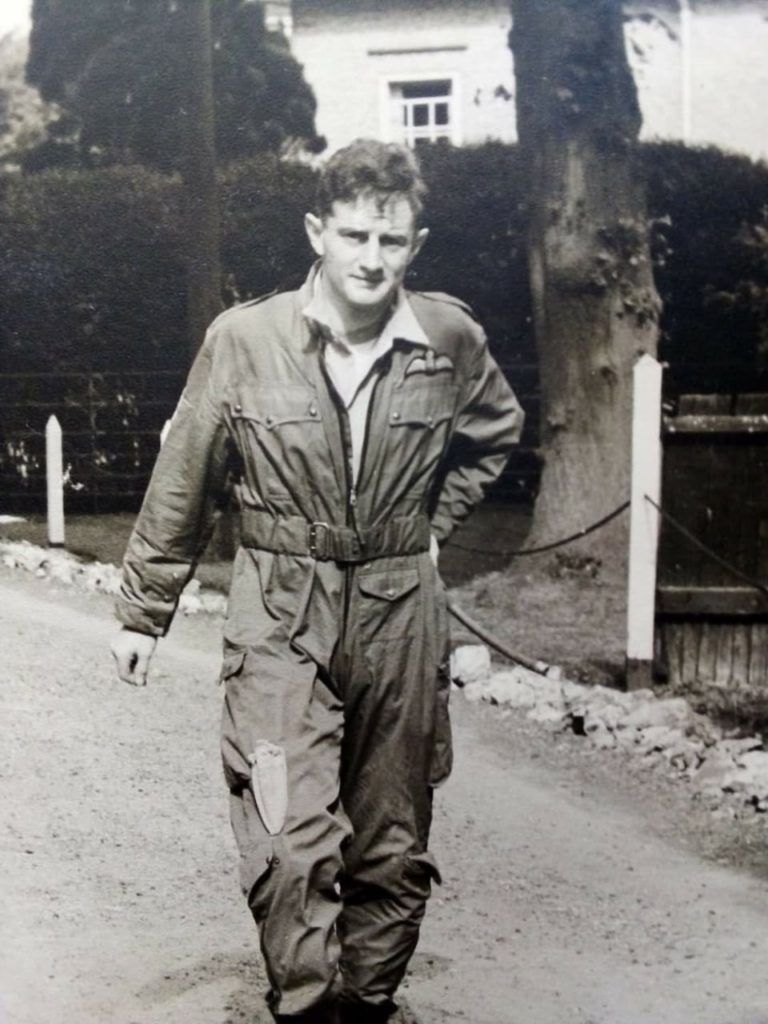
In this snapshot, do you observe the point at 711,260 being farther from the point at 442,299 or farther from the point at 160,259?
the point at 160,259

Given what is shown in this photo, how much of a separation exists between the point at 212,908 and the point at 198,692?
1.76 feet

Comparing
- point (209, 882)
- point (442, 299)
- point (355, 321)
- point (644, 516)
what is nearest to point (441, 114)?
point (442, 299)

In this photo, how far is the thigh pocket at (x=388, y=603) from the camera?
262 cm

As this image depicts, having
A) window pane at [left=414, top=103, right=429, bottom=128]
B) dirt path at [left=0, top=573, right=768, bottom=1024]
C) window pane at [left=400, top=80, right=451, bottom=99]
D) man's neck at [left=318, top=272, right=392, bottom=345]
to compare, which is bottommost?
dirt path at [left=0, top=573, right=768, bottom=1024]

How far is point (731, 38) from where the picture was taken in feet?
10.9

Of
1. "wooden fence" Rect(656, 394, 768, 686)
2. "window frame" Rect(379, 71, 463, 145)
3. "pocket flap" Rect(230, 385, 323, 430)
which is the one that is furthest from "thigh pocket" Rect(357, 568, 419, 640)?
"wooden fence" Rect(656, 394, 768, 686)

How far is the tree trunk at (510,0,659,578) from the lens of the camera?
11.3 ft

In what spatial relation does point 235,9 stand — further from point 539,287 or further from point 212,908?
point 212,908

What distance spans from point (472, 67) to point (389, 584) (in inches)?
55.3

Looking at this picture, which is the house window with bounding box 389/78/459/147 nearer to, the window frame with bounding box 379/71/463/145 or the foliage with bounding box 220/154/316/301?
the window frame with bounding box 379/71/463/145

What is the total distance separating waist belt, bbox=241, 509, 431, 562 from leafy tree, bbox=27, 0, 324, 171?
101 cm

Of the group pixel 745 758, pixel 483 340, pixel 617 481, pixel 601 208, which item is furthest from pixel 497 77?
pixel 745 758

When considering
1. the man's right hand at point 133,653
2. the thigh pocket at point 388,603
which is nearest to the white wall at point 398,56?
the thigh pocket at point 388,603

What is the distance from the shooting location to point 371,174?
269 cm
